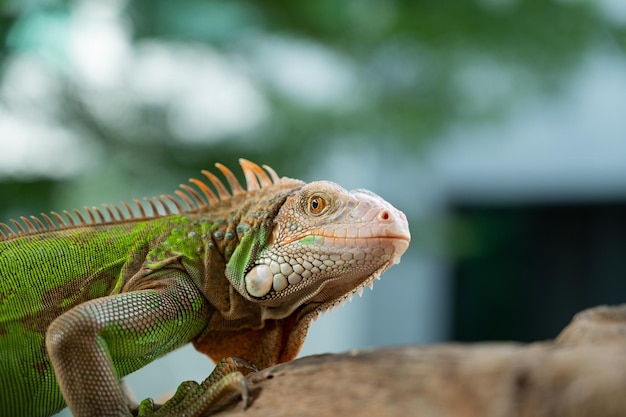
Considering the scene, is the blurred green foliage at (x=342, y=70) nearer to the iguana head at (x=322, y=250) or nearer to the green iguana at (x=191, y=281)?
the green iguana at (x=191, y=281)

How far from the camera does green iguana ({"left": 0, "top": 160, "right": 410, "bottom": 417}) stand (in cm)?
196

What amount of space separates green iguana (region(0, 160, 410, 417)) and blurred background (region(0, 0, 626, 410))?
246 cm

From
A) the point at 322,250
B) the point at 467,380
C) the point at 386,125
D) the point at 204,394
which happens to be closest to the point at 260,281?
the point at 322,250

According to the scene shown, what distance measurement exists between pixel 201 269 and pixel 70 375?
1.79ft

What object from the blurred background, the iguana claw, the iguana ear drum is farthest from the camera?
the blurred background

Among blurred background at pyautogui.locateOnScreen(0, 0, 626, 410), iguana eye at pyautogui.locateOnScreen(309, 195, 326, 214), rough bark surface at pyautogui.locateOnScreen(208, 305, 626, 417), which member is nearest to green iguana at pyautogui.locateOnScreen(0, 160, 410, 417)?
iguana eye at pyautogui.locateOnScreen(309, 195, 326, 214)

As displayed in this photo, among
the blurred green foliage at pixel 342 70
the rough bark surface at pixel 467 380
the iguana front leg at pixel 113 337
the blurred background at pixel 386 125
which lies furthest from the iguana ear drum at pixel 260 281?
the blurred green foliage at pixel 342 70

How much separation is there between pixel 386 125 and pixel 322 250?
4.68 meters

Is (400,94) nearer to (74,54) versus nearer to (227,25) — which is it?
(227,25)

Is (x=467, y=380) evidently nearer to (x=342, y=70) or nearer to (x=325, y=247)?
(x=325, y=247)

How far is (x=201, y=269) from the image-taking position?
86.9 inches

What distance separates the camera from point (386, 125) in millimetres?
6582

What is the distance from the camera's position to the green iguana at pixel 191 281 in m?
1.96

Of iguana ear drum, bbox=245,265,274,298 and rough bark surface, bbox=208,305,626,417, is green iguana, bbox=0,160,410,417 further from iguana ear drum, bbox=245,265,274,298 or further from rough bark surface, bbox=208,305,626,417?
rough bark surface, bbox=208,305,626,417
